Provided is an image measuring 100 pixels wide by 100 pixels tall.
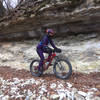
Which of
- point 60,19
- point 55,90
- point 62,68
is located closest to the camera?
point 55,90

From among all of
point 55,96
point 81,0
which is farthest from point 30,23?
point 55,96

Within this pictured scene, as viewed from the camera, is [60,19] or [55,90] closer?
[55,90]

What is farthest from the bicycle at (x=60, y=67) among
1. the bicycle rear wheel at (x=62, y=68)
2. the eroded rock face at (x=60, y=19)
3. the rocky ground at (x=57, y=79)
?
the eroded rock face at (x=60, y=19)

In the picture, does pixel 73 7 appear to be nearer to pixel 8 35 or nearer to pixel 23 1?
pixel 23 1

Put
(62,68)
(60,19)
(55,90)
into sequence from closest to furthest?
(55,90), (62,68), (60,19)

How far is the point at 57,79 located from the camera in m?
4.49

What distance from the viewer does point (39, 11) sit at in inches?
235

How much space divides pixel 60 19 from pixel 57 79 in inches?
134

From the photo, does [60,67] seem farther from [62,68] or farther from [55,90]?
[55,90]

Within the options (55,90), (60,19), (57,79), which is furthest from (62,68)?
(60,19)

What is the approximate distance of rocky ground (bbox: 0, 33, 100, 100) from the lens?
11.2 ft

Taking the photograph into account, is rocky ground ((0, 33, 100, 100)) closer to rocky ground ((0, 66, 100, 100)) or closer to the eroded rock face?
rocky ground ((0, 66, 100, 100))

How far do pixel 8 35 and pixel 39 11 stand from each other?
4134 mm

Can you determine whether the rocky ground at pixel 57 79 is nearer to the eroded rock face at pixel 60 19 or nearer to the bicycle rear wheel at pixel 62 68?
the bicycle rear wheel at pixel 62 68
